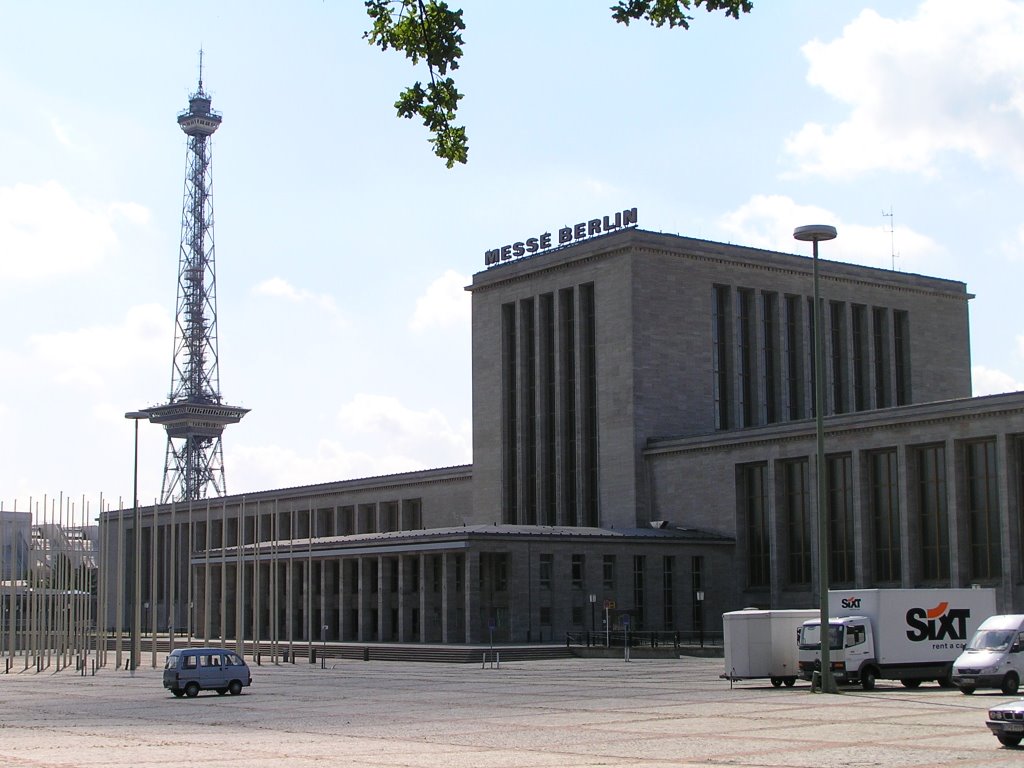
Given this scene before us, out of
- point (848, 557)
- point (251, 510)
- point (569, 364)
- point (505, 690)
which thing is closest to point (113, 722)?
point (505, 690)

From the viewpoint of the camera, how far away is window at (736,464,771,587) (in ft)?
304

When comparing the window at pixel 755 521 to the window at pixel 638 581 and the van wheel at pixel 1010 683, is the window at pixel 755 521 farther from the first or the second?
the van wheel at pixel 1010 683

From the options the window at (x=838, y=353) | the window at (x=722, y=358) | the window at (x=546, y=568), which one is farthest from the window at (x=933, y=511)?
the window at (x=838, y=353)

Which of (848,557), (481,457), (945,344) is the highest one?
(945,344)

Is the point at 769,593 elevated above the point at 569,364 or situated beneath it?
situated beneath

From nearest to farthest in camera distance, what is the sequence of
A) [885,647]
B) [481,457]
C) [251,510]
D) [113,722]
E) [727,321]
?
1. [113,722]
2. [885,647]
3. [727,321]
4. [481,457]
5. [251,510]

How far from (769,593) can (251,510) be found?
66259 mm

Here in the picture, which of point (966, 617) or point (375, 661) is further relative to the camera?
point (375, 661)

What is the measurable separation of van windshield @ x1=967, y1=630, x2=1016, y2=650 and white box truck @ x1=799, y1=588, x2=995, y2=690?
13.0 feet

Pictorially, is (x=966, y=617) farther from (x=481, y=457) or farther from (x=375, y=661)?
(x=481, y=457)

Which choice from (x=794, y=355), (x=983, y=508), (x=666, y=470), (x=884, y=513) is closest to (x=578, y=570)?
(x=666, y=470)

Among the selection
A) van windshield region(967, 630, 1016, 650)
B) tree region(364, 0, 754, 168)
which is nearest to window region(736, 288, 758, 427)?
van windshield region(967, 630, 1016, 650)

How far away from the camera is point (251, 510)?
470ft

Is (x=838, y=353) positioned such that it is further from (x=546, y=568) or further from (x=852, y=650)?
(x=852, y=650)
